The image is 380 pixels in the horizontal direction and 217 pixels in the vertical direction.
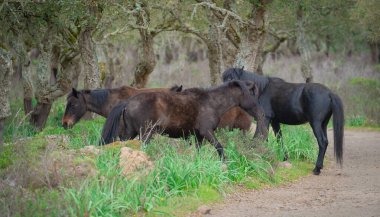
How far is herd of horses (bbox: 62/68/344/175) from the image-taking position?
34.2 ft

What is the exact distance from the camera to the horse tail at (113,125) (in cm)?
1048

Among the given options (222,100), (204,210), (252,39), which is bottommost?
(204,210)

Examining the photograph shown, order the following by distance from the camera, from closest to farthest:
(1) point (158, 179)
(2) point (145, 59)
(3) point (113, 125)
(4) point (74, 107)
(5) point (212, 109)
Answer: (1) point (158, 179) < (3) point (113, 125) < (5) point (212, 109) < (4) point (74, 107) < (2) point (145, 59)

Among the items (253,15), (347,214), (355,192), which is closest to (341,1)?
(253,15)

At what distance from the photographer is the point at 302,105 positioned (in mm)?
12281

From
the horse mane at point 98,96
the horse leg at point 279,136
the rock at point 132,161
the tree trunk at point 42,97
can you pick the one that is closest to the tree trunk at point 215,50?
the tree trunk at point 42,97

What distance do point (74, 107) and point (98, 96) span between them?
0.62m

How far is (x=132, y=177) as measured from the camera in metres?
8.51

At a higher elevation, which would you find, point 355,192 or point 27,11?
point 27,11

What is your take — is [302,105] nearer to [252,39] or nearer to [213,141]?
[213,141]

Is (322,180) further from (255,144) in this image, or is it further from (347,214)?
(347,214)

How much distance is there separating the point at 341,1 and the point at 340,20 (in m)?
4.28

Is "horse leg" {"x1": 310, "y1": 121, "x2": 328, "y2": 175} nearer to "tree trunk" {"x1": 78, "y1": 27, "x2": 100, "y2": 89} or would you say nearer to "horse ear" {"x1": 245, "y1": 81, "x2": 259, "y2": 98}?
"horse ear" {"x1": 245, "y1": 81, "x2": 259, "y2": 98}

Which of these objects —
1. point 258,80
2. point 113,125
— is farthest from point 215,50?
point 113,125
